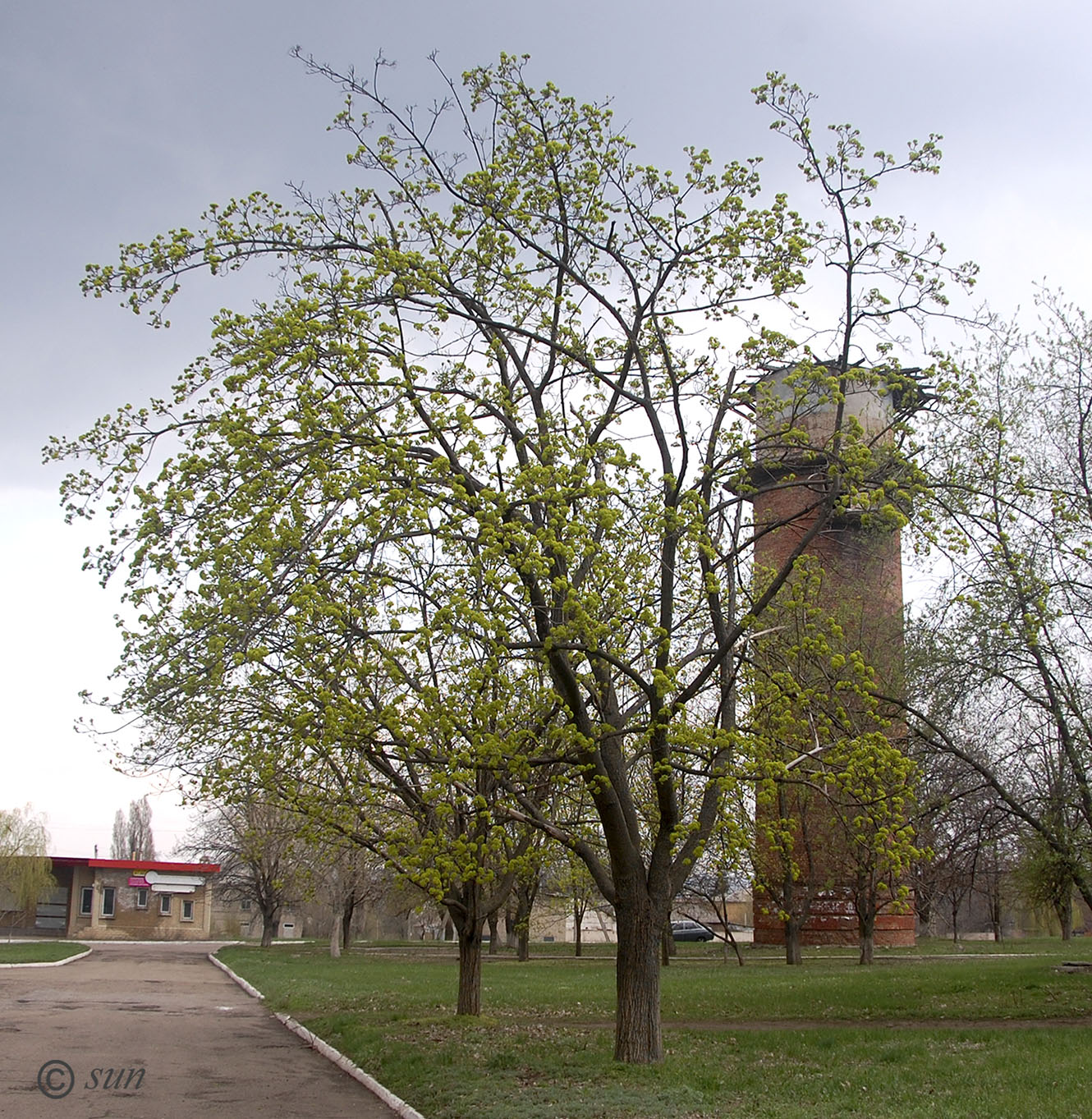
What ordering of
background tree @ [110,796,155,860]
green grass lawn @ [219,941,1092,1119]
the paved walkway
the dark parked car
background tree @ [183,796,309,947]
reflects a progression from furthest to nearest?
1. background tree @ [110,796,155,860]
2. the dark parked car
3. background tree @ [183,796,309,947]
4. the paved walkway
5. green grass lawn @ [219,941,1092,1119]

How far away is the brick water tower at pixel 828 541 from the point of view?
1145 centimetres

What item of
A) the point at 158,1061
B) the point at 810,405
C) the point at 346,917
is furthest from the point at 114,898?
the point at 810,405

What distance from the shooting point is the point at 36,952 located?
128ft

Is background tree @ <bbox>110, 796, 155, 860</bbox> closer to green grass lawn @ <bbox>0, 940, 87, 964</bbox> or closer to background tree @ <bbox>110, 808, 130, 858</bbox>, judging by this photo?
background tree @ <bbox>110, 808, 130, 858</bbox>

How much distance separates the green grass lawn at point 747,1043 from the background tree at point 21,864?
3381 cm

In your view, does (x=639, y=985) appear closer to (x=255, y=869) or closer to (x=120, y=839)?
(x=255, y=869)

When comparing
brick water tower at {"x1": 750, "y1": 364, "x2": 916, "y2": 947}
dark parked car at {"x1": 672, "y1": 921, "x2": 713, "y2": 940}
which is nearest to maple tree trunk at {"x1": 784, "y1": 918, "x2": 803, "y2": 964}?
brick water tower at {"x1": 750, "y1": 364, "x2": 916, "y2": 947}

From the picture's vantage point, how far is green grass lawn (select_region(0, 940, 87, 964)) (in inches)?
1371

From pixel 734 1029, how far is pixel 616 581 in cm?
889

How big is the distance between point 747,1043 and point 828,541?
2164 centimetres

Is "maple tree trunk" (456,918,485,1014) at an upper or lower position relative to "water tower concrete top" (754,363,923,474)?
lower

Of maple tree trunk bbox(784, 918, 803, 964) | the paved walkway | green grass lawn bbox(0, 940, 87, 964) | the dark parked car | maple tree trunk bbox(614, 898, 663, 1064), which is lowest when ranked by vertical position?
the dark parked car

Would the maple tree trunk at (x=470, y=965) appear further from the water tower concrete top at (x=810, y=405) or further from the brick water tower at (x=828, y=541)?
the water tower concrete top at (x=810, y=405)

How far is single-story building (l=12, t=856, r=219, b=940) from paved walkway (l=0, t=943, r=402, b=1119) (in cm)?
4379
